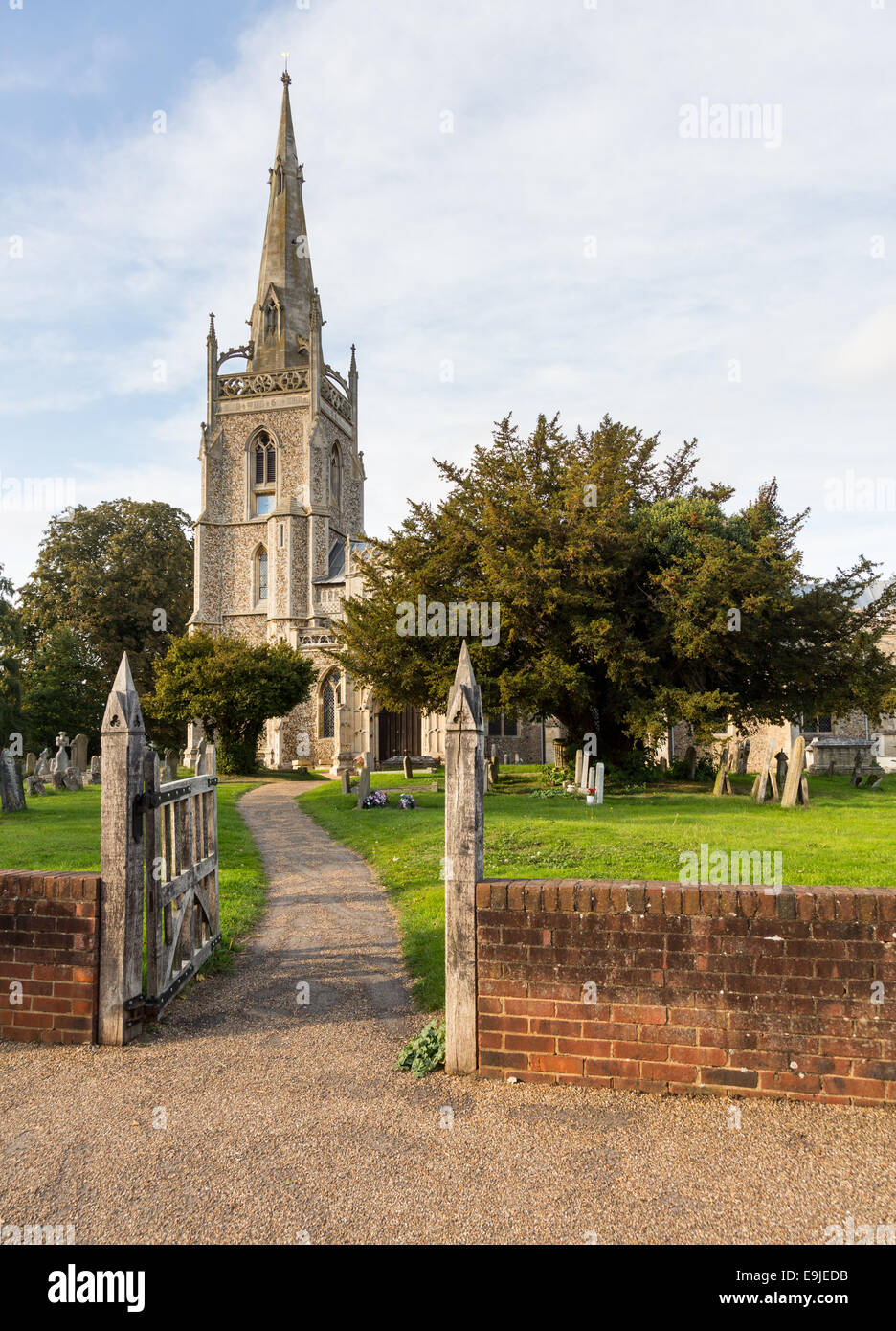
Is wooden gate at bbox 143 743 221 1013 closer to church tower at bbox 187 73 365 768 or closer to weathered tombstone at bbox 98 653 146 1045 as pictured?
weathered tombstone at bbox 98 653 146 1045

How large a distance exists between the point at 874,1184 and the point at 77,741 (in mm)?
30731

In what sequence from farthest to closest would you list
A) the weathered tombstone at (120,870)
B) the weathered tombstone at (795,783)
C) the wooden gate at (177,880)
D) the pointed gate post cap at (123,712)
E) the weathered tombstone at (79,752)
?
the weathered tombstone at (79,752) < the weathered tombstone at (795,783) < the wooden gate at (177,880) < the pointed gate post cap at (123,712) < the weathered tombstone at (120,870)

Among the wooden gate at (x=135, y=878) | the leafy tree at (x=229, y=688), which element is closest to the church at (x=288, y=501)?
the leafy tree at (x=229, y=688)

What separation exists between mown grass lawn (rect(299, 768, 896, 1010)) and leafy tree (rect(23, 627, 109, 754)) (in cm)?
2423

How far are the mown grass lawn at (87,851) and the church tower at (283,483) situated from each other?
23.0 metres

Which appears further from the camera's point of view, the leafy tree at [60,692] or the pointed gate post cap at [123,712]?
the leafy tree at [60,692]

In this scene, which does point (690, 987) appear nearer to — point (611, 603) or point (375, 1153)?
point (375, 1153)

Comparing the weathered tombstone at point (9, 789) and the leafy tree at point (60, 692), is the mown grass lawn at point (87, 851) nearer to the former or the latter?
the weathered tombstone at point (9, 789)

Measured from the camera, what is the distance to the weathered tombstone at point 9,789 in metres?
16.6

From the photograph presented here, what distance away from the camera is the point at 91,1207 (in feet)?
10.6

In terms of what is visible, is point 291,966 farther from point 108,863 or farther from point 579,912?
point 579,912

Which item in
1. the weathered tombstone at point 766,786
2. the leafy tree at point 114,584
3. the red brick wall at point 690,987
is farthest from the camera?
the leafy tree at point 114,584
